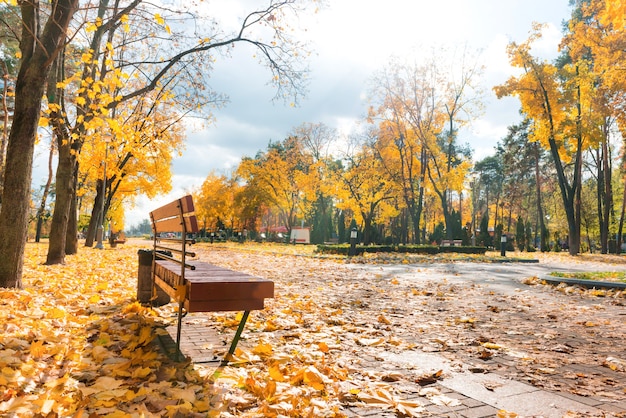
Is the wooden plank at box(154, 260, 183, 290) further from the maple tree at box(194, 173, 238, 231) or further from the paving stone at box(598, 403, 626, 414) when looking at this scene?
the maple tree at box(194, 173, 238, 231)

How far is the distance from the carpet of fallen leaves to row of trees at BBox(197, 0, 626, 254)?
8.79 meters

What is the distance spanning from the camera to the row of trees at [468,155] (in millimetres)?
19594

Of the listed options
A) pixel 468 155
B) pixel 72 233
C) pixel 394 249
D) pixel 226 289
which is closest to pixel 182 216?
pixel 226 289

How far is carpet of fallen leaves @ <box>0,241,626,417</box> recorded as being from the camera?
2.60 metres

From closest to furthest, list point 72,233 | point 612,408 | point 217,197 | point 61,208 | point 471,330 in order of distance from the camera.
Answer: point 612,408, point 471,330, point 61,208, point 72,233, point 217,197

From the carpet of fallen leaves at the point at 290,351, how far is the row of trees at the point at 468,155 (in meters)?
8.79

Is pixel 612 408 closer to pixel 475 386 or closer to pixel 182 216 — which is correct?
pixel 475 386

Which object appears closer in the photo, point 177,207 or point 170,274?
point 177,207

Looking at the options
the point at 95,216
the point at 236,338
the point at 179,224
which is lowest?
the point at 236,338

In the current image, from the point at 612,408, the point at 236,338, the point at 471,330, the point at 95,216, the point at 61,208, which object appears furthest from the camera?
the point at 95,216

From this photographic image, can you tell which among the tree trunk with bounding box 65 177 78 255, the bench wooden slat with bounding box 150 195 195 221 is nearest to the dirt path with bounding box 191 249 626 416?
the bench wooden slat with bounding box 150 195 195 221

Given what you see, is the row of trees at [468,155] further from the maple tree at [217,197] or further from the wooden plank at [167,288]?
the wooden plank at [167,288]

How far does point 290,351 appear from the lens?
388 cm

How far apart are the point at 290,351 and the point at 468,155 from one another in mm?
59465
